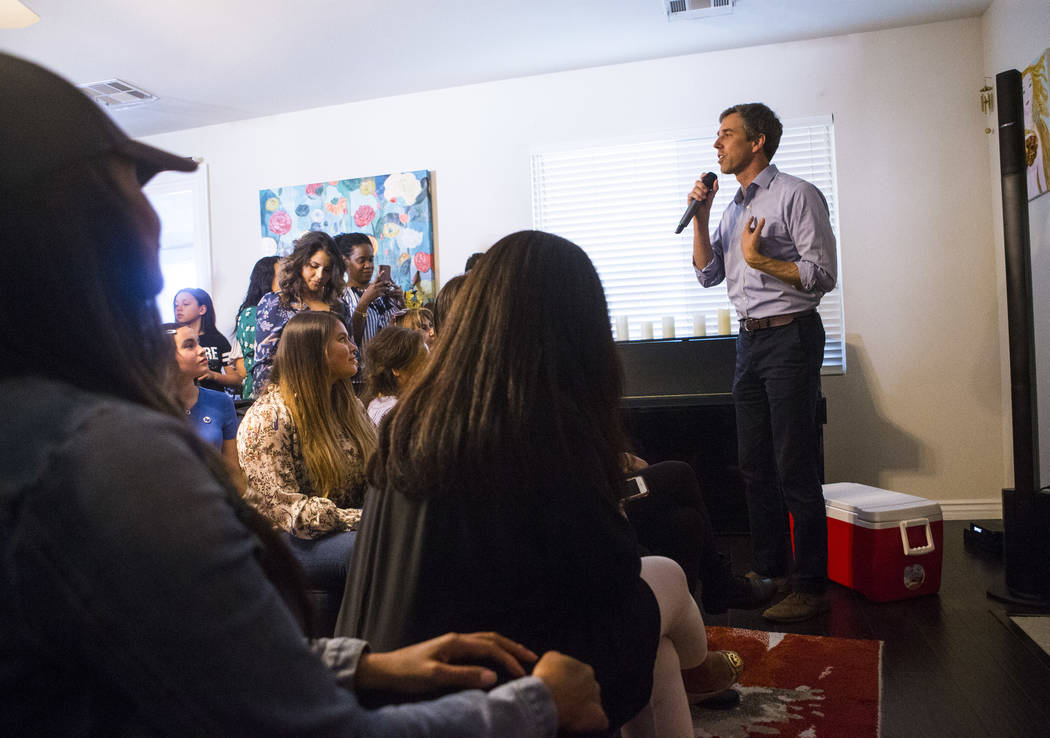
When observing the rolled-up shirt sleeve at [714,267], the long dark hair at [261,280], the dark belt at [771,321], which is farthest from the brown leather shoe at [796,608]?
the long dark hair at [261,280]

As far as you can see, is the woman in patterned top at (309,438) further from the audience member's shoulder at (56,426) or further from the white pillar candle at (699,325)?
the white pillar candle at (699,325)

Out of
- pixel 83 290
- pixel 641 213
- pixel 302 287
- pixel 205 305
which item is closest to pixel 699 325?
pixel 641 213

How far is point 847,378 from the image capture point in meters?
3.97

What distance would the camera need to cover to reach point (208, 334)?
4.27m

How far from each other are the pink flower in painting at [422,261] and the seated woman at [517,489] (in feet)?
11.7

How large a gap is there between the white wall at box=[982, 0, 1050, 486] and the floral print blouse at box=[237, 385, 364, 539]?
8.56 feet

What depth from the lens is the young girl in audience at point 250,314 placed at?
3.68 metres

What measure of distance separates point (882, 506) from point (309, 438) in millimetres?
1888

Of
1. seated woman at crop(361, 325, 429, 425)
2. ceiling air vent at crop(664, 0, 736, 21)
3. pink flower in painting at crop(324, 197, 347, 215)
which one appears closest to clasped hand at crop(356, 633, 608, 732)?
seated woman at crop(361, 325, 429, 425)

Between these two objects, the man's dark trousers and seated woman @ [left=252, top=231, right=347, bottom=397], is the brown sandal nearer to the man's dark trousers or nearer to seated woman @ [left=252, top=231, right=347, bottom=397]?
the man's dark trousers

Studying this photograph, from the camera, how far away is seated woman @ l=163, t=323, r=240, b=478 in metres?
2.20

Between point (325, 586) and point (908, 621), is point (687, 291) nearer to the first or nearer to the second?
point (908, 621)

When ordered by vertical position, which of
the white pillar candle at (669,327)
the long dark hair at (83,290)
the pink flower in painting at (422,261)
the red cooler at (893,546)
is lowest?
the red cooler at (893,546)

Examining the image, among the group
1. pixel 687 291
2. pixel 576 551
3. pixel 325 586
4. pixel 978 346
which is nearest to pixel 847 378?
pixel 978 346
